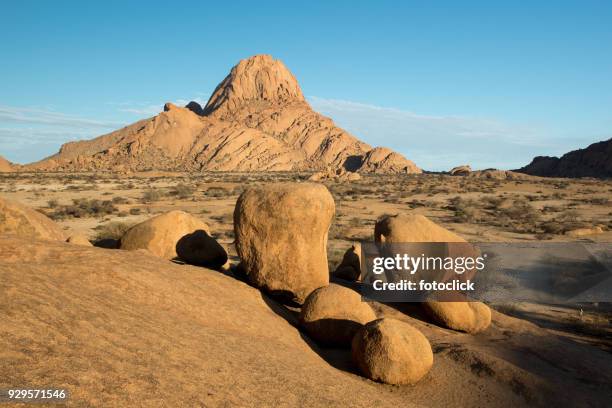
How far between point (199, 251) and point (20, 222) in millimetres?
3392

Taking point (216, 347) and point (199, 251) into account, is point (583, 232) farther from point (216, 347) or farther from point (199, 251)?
point (216, 347)

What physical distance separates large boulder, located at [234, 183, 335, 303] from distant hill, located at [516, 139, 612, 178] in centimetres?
7662

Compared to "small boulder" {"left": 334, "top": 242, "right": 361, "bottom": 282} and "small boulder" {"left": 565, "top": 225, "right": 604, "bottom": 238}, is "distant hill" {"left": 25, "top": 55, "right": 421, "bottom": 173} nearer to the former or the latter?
"small boulder" {"left": 565, "top": 225, "right": 604, "bottom": 238}

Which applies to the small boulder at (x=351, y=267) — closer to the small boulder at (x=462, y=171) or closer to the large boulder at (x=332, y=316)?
the large boulder at (x=332, y=316)

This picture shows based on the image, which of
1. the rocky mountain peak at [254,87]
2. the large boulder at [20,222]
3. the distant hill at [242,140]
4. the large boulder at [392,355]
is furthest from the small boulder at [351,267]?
the rocky mountain peak at [254,87]

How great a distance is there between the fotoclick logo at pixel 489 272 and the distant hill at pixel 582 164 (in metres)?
66.6

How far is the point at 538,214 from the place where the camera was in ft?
79.5

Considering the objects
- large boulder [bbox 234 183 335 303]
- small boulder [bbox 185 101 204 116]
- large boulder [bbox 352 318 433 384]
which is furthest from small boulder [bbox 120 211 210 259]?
small boulder [bbox 185 101 204 116]

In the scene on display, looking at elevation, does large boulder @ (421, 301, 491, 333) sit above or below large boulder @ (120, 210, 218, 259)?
below

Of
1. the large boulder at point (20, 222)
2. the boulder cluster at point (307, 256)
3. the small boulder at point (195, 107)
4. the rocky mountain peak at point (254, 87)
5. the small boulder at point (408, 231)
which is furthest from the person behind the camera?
the small boulder at point (195, 107)

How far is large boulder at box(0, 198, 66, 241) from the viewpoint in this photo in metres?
8.20

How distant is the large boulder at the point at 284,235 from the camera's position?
25.7ft

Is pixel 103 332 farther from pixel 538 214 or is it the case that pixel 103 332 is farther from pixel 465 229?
pixel 538 214

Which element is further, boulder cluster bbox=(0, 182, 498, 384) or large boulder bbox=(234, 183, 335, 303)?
large boulder bbox=(234, 183, 335, 303)
